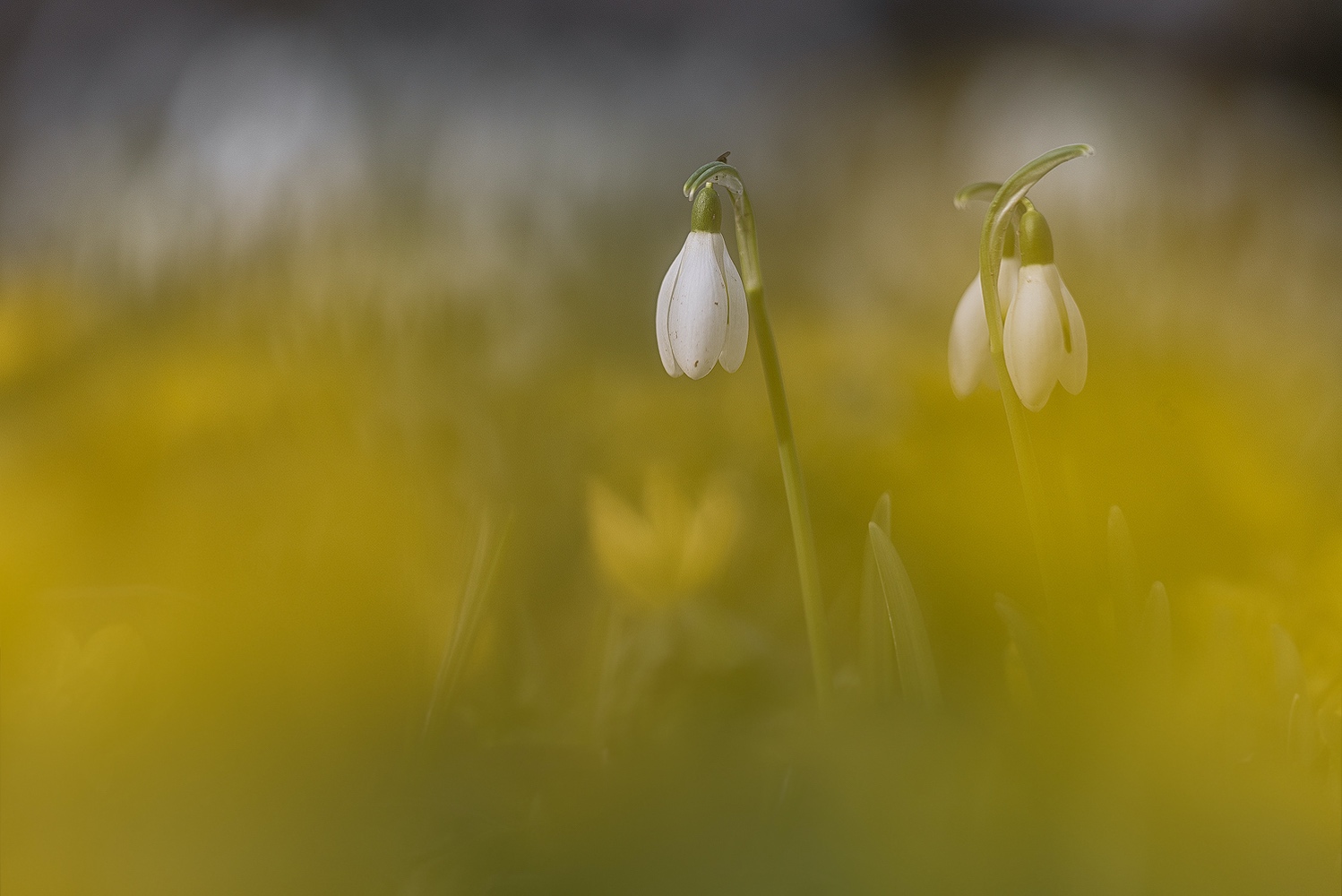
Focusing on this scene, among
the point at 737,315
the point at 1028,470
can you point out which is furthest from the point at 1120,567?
the point at 737,315

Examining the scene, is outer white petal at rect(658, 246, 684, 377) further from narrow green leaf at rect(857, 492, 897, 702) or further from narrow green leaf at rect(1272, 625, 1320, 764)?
narrow green leaf at rect(1272, 625, 1320, 764)

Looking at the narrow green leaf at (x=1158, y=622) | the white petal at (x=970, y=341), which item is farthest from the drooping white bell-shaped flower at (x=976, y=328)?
the narrow green leaf at (x=1158, y=622)

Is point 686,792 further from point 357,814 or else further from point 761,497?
point 761,497

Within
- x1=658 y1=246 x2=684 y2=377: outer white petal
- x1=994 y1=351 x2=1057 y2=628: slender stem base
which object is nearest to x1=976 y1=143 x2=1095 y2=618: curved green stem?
x1=994 y1=351 x2=1057 y2=628: slender stem base

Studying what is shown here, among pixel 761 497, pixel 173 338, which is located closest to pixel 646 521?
pixel 761 497

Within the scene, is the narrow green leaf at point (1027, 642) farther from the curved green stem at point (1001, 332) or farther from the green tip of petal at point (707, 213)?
the green tip of petal at point (707, 213)

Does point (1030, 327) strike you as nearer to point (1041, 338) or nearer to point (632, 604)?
point (1041, 338)
